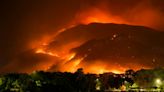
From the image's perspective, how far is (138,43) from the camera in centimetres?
10638

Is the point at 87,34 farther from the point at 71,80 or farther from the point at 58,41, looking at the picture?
the point at 71,80

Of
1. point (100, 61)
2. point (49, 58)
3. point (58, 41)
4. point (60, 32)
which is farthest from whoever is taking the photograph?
point (60, 32)

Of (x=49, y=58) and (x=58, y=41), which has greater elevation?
(x=58, y=41)

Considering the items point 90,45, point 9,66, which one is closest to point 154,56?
point 90,45

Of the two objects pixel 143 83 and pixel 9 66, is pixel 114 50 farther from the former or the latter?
pixel 143 83

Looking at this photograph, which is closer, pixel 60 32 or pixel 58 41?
pixel 58 41

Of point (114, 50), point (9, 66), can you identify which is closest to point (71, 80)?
point (114, 50)

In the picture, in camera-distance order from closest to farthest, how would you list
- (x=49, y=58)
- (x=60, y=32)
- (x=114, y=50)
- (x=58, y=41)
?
1. (x=114, y=50)
2. (x=49, y=58)
3. (x=58, y=41)
4. (x=60, y=32)

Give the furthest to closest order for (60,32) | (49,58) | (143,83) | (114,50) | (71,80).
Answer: (60,32) < (49,58) < (114,50) < (143,83) < (71,80)

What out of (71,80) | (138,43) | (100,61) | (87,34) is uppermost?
(87,34)

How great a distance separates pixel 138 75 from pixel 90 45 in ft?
198

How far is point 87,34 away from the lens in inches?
4914

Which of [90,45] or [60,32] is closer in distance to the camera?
[90,45]

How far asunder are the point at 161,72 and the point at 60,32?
8621 centimetres
